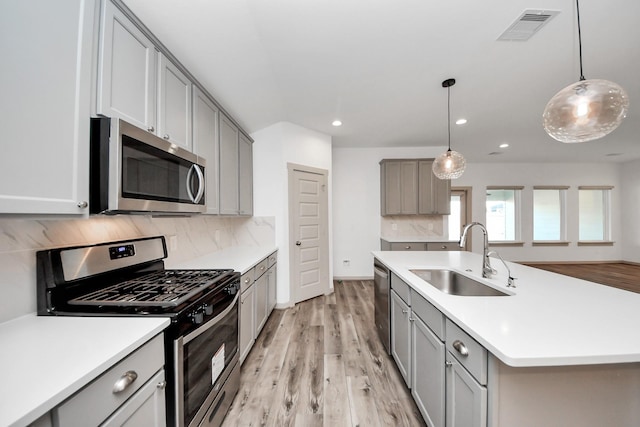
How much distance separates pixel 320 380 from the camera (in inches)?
75.7

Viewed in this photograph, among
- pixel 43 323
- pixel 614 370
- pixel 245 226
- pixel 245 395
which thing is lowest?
pixel 245 395

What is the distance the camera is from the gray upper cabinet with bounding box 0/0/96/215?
2.39 feet

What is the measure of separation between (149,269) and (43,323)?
2.37 feet

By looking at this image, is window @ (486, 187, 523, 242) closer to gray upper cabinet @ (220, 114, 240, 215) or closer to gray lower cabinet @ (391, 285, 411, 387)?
gray lower cabinet @ (391, 285, 411, 387)

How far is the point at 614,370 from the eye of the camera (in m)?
0.86

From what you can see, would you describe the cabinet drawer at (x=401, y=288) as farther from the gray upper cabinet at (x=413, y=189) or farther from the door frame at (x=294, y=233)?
the gray upper cabinet at (x=413, y=189)

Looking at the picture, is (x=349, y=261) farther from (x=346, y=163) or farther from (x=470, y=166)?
(x=470, y=166)

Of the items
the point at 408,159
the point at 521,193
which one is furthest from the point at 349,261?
the point at 521,193

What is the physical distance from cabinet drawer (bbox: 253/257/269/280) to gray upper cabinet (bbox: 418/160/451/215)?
3.16m

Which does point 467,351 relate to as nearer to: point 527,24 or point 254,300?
point 254,300

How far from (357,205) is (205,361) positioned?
397 cm

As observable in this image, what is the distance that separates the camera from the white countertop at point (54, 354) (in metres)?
0.56

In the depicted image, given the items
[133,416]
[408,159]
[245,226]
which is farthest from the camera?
[408,159]

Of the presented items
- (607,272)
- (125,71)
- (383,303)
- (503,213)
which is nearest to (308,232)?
(383,303)
